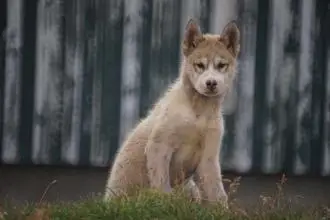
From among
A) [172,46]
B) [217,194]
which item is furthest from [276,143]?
[217,194]

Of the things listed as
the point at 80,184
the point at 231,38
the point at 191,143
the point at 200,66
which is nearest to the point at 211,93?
the point at 200,66

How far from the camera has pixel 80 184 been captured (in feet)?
31.8

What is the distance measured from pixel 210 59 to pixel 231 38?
30cm

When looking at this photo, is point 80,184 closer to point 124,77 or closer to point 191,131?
point 124,77

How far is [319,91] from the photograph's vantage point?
972 cm

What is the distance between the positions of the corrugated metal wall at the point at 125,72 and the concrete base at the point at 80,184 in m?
0.13

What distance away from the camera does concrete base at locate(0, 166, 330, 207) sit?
9.69m

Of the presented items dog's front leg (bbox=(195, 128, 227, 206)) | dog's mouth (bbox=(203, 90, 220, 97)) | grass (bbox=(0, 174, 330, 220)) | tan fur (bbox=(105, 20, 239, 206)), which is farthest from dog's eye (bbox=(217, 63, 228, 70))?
grass (bbox=(0, 174, 330, 220))

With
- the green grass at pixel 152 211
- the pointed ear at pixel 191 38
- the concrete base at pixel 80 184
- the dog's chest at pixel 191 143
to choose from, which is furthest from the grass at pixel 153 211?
the concrete base at pixel 80 184

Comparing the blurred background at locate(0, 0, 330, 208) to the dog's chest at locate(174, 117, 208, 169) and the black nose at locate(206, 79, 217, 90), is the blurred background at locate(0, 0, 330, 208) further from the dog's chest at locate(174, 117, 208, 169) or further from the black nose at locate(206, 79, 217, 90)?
the black nose at locate(206, 79, 217, 90)

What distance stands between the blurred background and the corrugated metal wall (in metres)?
0.01

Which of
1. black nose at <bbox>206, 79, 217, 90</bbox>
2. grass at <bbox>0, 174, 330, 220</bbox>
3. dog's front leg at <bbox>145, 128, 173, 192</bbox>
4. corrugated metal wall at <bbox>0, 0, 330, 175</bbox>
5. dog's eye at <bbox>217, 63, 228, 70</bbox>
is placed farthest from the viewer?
corrugated metal wall at <bbox>0, 0, 330, 175</bbox>

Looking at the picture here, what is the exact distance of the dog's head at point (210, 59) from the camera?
7.43 meters

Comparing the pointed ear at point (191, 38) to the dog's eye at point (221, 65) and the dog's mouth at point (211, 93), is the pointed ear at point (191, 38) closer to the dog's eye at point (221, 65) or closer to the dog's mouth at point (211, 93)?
the dog's eye at point (221, 65)
